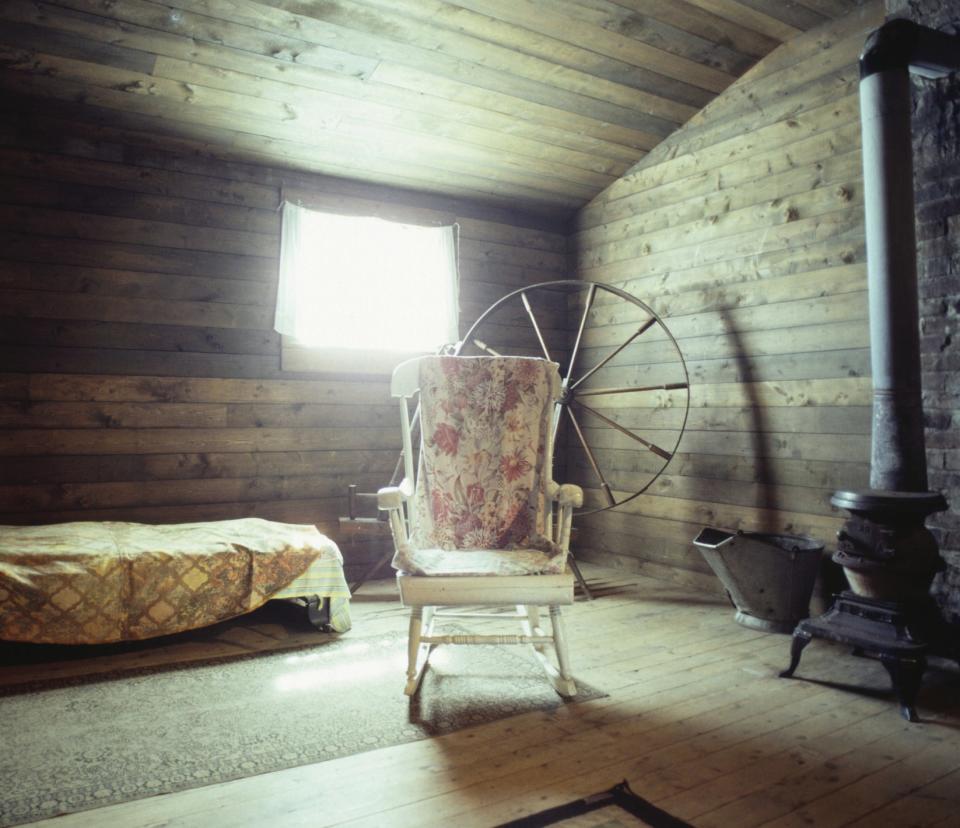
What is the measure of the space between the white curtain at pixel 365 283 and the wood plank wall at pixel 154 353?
0.37 ft

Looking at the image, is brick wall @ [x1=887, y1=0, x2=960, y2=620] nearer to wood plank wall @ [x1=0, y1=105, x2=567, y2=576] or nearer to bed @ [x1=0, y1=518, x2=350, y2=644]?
bed @ [x1=0, y1=518, x2=350, y2=644]

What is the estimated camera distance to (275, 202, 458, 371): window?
3936 millimetres

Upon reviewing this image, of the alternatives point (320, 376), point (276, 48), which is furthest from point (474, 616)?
point (276, 48)

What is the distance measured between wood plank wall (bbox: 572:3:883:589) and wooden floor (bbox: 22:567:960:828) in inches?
39.8

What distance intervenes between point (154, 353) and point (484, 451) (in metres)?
1.90

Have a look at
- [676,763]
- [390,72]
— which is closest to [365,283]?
[390,72]

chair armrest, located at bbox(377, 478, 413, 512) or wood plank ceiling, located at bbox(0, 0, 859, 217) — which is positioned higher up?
wood plank ceiling, located at bbox(0, 0, 859, 217)

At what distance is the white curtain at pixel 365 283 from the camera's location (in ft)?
12.9

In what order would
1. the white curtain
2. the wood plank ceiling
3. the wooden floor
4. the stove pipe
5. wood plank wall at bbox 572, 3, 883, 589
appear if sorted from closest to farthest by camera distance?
the wooden floor < the stove pipe < the wood plank ceiling < wood plank wall at bbox 572, 3, 883, 589 < the white curtain

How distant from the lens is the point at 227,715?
217 centimetres

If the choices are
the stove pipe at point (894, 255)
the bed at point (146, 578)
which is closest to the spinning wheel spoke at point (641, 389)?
the stove pipe at point (894, 255)

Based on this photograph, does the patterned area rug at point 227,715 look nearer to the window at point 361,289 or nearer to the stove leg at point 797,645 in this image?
the stove leg at point 797,645

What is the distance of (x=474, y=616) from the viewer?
2582 millimetres

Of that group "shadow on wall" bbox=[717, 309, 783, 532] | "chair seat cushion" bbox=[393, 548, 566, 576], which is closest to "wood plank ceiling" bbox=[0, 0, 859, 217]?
"shadow on wall" bbox=[717, 309, 783, 532]
